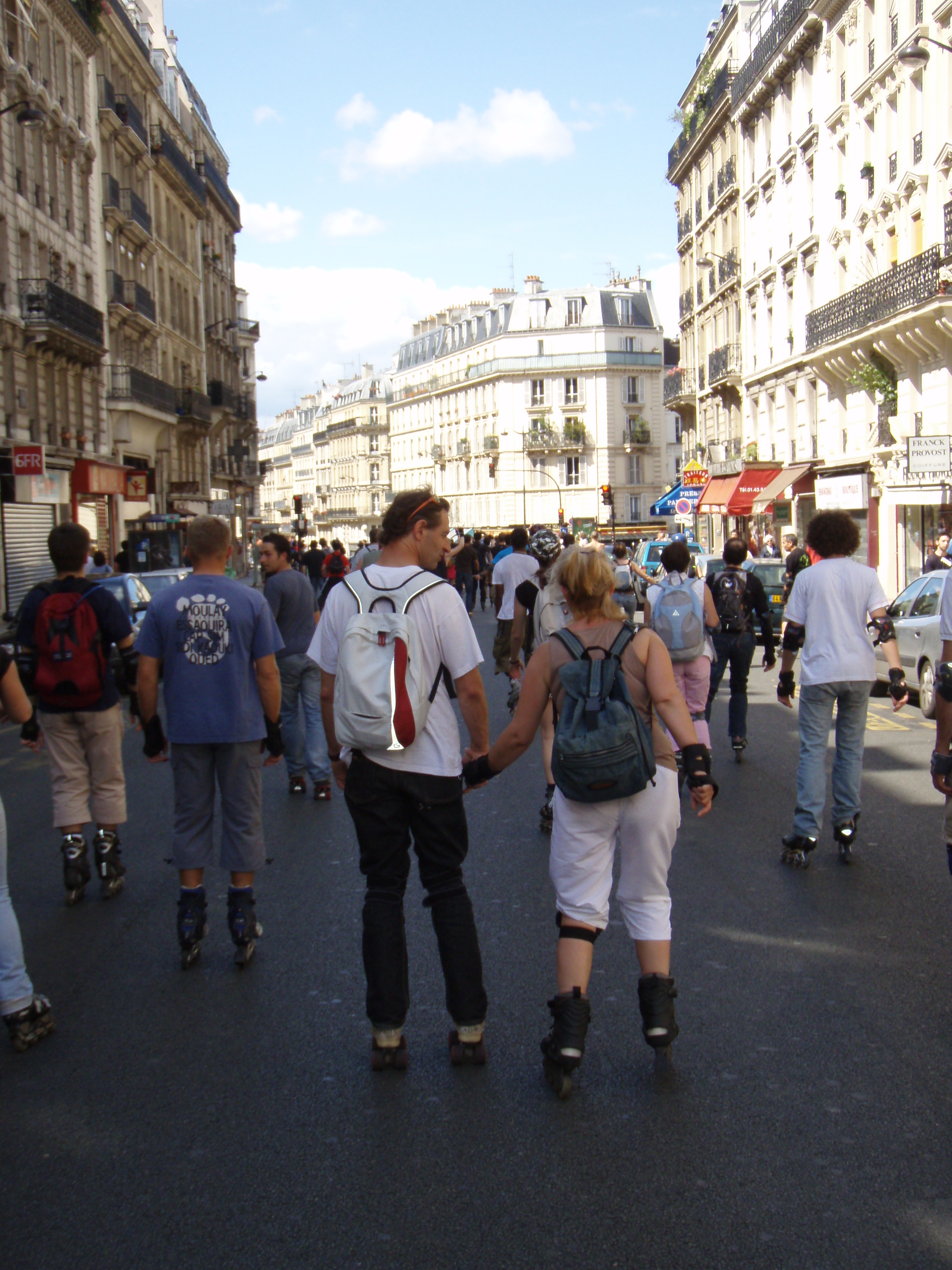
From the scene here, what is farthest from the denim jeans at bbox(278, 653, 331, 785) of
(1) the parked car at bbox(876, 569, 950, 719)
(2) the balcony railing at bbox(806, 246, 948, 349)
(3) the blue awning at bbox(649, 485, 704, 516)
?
(3) the blue awning at bbox(649, 485, 704, 516)

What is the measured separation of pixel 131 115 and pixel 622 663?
4190 cm

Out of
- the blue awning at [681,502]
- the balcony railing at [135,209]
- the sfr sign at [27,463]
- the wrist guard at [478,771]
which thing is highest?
the balcony railing at [135,209]

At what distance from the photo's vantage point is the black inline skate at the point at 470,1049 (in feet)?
14.2

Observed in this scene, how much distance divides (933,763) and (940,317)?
22522mm

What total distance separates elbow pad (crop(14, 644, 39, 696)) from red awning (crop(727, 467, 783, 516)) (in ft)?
116

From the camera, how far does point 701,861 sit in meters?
7.12

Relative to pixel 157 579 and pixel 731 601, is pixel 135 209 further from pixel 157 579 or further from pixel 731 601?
pixel 731 601

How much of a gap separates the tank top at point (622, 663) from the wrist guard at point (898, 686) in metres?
2.58

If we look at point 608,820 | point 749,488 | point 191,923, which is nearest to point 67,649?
point 191,923

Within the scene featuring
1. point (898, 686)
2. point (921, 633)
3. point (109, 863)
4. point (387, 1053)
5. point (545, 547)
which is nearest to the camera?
point (387, 1053)

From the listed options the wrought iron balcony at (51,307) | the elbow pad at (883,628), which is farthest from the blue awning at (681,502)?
the elbow pad at (883,628)

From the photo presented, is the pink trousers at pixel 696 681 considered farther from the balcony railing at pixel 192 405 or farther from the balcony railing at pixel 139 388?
the balcony railing at pixel 192 405

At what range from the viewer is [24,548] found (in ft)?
99.6

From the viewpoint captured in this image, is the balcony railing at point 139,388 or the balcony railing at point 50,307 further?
the balcony railing at point 139,388
